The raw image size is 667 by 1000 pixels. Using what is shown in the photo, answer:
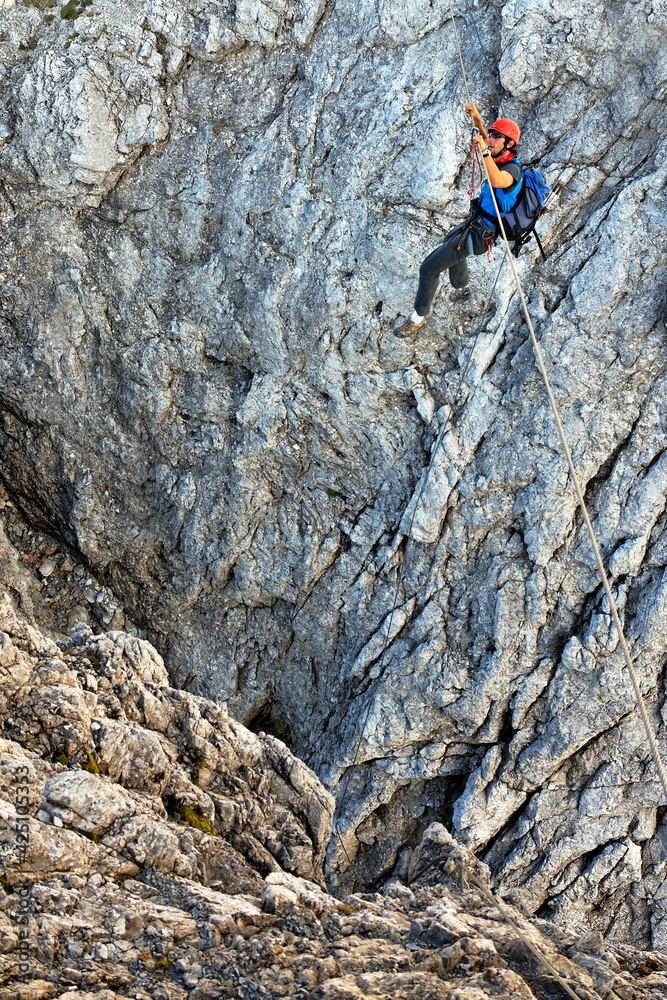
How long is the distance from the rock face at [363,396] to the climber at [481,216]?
1.53 meters

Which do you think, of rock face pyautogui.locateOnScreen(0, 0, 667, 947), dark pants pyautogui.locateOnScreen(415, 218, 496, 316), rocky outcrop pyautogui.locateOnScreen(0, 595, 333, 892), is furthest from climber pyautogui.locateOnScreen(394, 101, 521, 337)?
rocky outcrop pyautogui.locateOnScreen(0, 595, 333, 892)

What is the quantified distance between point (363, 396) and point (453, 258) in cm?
421

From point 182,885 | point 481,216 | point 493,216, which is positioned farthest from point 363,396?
point 182,885

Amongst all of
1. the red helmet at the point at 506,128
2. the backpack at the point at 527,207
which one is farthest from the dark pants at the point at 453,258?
the red helmet at the point at 506,128

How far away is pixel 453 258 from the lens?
12.9 meters

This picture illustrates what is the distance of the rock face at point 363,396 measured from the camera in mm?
14109

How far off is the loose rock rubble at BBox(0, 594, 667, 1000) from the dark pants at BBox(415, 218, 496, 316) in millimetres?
8445

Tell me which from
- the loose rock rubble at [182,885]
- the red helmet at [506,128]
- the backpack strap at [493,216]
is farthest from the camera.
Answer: the backpack strap at [493,216]

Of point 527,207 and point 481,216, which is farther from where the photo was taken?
point 481,216

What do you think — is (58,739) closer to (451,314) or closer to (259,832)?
(259,832)

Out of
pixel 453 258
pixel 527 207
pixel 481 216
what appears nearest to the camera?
pixel 527 207

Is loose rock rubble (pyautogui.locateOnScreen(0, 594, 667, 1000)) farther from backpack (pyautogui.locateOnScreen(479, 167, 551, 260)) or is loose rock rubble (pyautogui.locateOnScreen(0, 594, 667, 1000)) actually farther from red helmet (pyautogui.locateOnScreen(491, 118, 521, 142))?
red helmet (pyautogui.locateOnScreen(491, 118, 521, 142))

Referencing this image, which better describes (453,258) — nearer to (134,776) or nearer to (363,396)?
(363,396)

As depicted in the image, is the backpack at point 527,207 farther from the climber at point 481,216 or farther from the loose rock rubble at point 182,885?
the loose rock rubble at point 182,885
